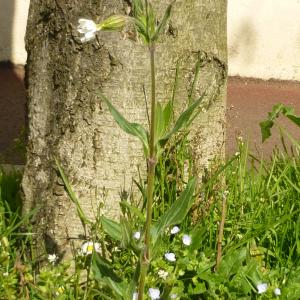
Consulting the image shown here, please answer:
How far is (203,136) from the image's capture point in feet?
9.43

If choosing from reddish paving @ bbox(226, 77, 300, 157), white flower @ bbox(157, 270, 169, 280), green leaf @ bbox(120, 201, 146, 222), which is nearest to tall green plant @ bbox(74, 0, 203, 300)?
green leaf @ bbox(120, 201, 146, 222)

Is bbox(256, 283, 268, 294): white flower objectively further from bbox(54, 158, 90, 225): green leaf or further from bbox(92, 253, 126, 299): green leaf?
bbox(54, 158, 90, 225): green leaf

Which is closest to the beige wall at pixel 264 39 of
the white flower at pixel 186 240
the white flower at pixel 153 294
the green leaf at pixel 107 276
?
the white flower at pixel 186 240

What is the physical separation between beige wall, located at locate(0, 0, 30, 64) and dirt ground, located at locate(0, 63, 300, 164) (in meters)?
0.11

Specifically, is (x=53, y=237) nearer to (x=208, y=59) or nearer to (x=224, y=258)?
(x=224, y=258)

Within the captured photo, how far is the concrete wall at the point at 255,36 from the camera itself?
759 centimetres

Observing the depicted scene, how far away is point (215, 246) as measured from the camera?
2703 mm

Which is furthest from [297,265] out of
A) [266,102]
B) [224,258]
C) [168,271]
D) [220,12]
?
[266,102]

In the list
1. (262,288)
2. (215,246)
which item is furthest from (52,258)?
(262,288)

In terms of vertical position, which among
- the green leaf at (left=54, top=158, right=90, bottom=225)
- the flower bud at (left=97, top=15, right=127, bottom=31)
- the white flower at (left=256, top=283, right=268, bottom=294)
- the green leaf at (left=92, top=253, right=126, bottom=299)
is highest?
the flower bud at (left=97, top=15, right=127, bottom=31)

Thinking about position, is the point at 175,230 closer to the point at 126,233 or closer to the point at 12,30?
the point at 126,233

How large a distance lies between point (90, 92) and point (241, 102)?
175 inches

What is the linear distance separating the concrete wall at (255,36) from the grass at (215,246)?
461 centimetres

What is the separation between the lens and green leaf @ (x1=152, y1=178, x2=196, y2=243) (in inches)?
78.5
